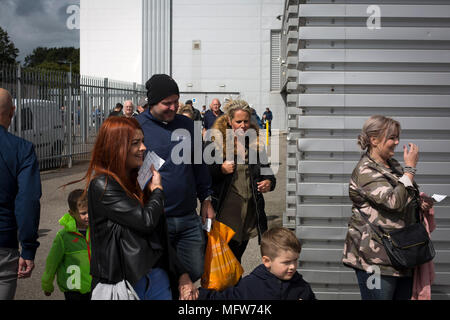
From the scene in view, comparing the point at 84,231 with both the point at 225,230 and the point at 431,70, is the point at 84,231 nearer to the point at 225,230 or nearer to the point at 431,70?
the point at 225,230

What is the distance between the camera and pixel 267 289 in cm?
311

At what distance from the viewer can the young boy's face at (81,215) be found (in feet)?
12.5

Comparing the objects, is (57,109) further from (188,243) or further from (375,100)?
(188,243)

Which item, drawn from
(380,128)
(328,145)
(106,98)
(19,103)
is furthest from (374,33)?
(106,98)

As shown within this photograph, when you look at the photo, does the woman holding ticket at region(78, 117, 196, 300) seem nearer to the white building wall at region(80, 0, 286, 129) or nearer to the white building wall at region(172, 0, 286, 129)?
the white building wall at region(80, 0, 286, 129)

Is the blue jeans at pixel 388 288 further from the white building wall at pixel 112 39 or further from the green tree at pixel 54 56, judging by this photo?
the green tree at pixel 54 56

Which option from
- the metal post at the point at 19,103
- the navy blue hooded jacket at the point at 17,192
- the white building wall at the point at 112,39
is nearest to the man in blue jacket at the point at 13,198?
the navy blue hooded jacket at the point at 17,192

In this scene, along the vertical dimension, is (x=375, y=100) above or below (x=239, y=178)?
above

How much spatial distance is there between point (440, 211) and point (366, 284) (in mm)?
1479

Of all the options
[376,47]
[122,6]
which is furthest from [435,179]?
[122,6]

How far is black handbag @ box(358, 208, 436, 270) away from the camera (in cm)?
326

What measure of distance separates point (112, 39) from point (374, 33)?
33.2 meters

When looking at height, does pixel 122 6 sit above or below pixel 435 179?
above
